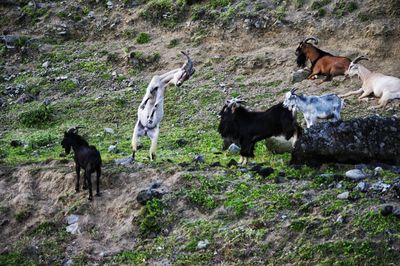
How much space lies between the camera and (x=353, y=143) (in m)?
11.0

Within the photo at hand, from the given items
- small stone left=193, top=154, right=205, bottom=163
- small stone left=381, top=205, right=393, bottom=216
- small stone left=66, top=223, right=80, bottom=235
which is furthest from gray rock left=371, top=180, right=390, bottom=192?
small stone left=66, top=223, right=80, bottom=235

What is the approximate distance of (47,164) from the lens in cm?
1276

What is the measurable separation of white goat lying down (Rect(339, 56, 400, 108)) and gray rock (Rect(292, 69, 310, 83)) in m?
1.09

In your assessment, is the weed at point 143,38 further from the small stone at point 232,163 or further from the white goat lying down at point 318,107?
the small stone at point 232,163

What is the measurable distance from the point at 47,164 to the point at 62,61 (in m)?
8.15

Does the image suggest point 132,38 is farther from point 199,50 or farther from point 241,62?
point 241,62

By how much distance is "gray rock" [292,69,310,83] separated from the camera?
55.8 ft

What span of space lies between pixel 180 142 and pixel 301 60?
4.41m

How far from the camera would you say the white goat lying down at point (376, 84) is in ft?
49.2

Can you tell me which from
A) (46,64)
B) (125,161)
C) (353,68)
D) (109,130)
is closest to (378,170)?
(125,161)

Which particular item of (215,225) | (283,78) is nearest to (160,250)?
(215,225)

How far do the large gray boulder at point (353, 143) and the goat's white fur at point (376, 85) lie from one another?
3.99 meters

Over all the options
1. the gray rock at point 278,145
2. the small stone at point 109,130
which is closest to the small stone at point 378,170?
the gray rock at point 278,145

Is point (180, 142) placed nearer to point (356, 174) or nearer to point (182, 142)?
point (182, 142)
